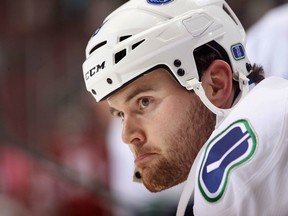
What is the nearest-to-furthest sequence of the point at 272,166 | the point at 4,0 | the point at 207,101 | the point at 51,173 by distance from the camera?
the point at 272,166, the point at 207,101, the point at 51,173, the point at 4,0

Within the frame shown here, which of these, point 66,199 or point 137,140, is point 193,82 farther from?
point 66,199

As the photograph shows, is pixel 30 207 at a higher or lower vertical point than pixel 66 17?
lower

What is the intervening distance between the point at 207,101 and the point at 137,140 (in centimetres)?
16

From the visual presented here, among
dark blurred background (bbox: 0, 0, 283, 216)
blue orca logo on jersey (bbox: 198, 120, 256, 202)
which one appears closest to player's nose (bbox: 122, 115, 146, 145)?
blue orca logo on jersey (bbox: 198, 120, 256, 202)

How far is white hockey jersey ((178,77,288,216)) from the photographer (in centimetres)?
110

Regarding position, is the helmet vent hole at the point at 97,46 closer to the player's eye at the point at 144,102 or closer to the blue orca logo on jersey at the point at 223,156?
the player's eye at the point at 144,102

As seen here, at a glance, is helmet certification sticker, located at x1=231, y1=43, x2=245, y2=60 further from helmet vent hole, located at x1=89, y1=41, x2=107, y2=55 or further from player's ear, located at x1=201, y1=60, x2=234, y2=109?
helmet vent hole, located at x1=89, y1=41, x2=107, y2=55

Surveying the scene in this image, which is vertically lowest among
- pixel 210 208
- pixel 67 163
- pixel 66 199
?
pixel 210 208

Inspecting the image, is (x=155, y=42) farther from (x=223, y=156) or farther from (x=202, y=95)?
(x=223, y=156)

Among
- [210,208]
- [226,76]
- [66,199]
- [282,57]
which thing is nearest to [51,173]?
[66,199]

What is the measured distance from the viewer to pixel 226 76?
1421 mm

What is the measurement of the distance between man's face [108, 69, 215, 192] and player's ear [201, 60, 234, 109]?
0.04 meters

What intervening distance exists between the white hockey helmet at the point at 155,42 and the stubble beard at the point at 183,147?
2.2 inches

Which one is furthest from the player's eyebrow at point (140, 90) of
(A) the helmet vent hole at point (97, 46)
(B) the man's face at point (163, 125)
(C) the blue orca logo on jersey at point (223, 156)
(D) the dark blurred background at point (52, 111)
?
(D) the dark blurred background at point (52, 111)
